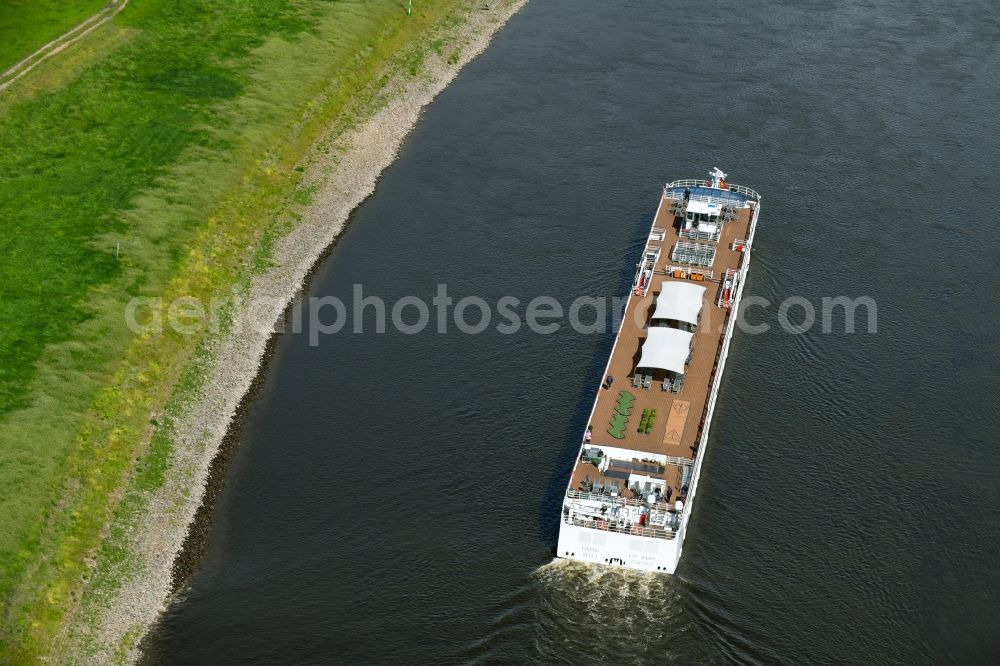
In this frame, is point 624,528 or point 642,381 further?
point 642,381

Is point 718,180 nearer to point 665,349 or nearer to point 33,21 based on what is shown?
point 665,349

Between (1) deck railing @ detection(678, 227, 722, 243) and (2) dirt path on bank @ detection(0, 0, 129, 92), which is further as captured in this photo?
(2) dirt path on bank @ detection(0, 0, 129, 92)

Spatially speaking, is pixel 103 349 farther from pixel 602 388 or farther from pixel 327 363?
pixel 602 388

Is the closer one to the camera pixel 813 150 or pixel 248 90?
pixel 813 150

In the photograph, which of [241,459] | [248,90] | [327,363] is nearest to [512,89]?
[248,90]

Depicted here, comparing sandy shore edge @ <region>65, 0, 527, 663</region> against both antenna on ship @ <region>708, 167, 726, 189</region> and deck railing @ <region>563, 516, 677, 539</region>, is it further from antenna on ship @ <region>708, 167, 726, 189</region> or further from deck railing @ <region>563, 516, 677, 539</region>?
antenna on ship @ <region>708, 167, 726, 189</region>

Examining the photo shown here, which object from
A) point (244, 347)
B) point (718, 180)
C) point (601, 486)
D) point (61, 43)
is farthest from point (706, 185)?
point (61, 43)

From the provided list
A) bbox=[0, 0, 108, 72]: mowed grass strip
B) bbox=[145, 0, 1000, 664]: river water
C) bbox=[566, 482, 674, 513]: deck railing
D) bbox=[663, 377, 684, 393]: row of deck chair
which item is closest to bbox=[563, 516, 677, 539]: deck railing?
bbox=[566, 482, 674, 513]: deck railing
